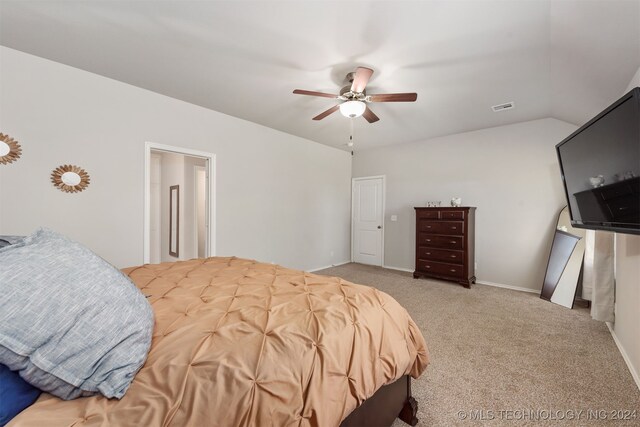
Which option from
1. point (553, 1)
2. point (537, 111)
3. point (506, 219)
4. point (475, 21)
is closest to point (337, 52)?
point (475, 21)

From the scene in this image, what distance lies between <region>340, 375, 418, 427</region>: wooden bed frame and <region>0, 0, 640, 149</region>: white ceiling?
7.62ft

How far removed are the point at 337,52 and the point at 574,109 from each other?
120 inches

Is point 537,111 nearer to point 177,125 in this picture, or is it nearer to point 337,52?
point 337,52

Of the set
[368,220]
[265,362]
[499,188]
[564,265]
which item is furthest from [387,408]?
[368,220]

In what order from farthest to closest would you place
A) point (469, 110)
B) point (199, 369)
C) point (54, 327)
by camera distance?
point (469, 110) < point (199, 369) < point (54, 327)

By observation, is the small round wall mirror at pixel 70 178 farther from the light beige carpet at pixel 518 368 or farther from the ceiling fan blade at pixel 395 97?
the light beige carpet at pixel 518 368

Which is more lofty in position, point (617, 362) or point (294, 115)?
point (294, 115)

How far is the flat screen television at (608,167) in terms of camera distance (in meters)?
1.31

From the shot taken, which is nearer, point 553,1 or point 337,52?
point 553,1

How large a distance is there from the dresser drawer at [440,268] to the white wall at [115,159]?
2.27 m

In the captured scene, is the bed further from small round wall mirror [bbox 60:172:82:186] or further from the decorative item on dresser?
the decorative item on dresser

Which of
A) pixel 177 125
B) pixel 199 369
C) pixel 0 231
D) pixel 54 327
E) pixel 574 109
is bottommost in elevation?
pixel 199 369

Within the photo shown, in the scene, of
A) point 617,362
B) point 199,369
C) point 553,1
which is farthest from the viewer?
point 617,362

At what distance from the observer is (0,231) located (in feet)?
7.34
